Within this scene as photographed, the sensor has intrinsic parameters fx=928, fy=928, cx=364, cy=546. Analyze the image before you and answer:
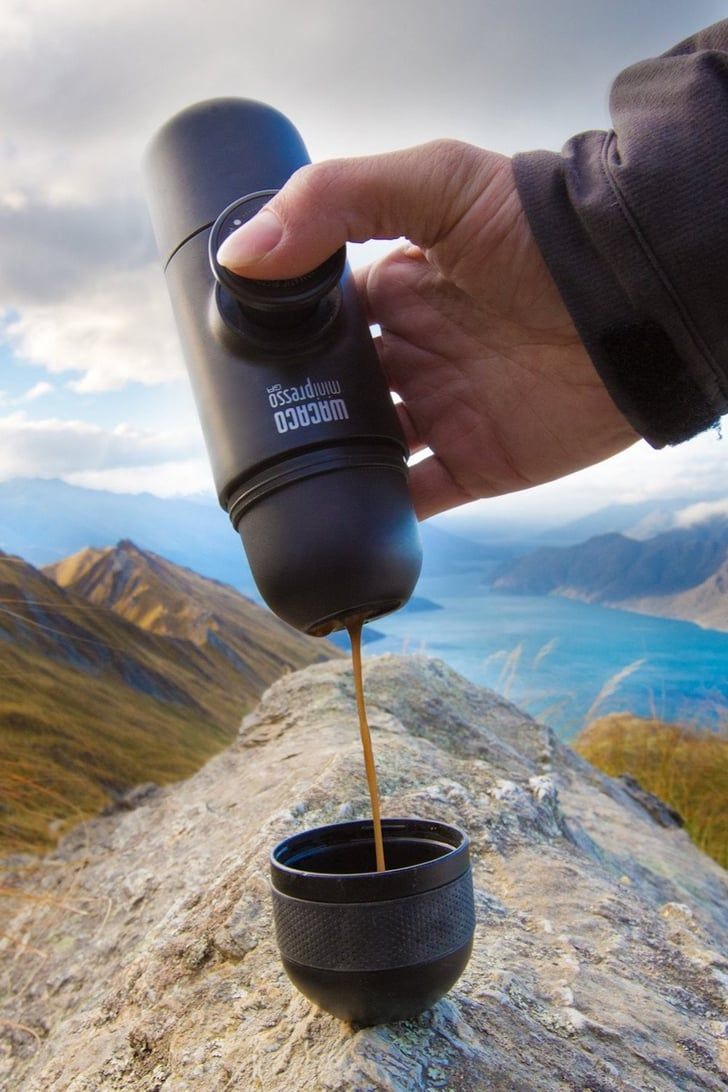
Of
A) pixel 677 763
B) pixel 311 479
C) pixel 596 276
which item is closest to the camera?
pixel 311 479

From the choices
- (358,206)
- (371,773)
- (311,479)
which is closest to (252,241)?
(358,206)

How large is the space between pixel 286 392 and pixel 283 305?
0.16 meters

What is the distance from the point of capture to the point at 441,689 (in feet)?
9.78

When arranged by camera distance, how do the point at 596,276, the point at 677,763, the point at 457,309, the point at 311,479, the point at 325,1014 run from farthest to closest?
1. the point at 677,763
2. the point at 457,309
3. the point at 596,276
4. the point at 311,479
5. the point at 325,1014

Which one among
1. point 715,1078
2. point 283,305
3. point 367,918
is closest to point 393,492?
point 283,305

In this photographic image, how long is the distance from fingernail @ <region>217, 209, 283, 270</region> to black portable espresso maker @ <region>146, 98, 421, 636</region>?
4cm

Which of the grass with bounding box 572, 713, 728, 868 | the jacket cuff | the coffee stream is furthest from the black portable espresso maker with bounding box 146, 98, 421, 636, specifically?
the grass with bounding box 572, 713, 728, 868

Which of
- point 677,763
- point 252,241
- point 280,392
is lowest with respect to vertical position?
point 677,763

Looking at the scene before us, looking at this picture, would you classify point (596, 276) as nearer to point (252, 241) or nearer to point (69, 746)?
point (252, 241)

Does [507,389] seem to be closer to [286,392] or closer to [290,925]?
[286,392]

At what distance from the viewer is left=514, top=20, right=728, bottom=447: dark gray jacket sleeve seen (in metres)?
1.56

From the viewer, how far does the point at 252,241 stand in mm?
1570

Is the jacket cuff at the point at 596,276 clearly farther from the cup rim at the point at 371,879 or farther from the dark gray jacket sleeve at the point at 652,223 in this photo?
the cup rim at the point at 371,879

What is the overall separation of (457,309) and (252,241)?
774mm
